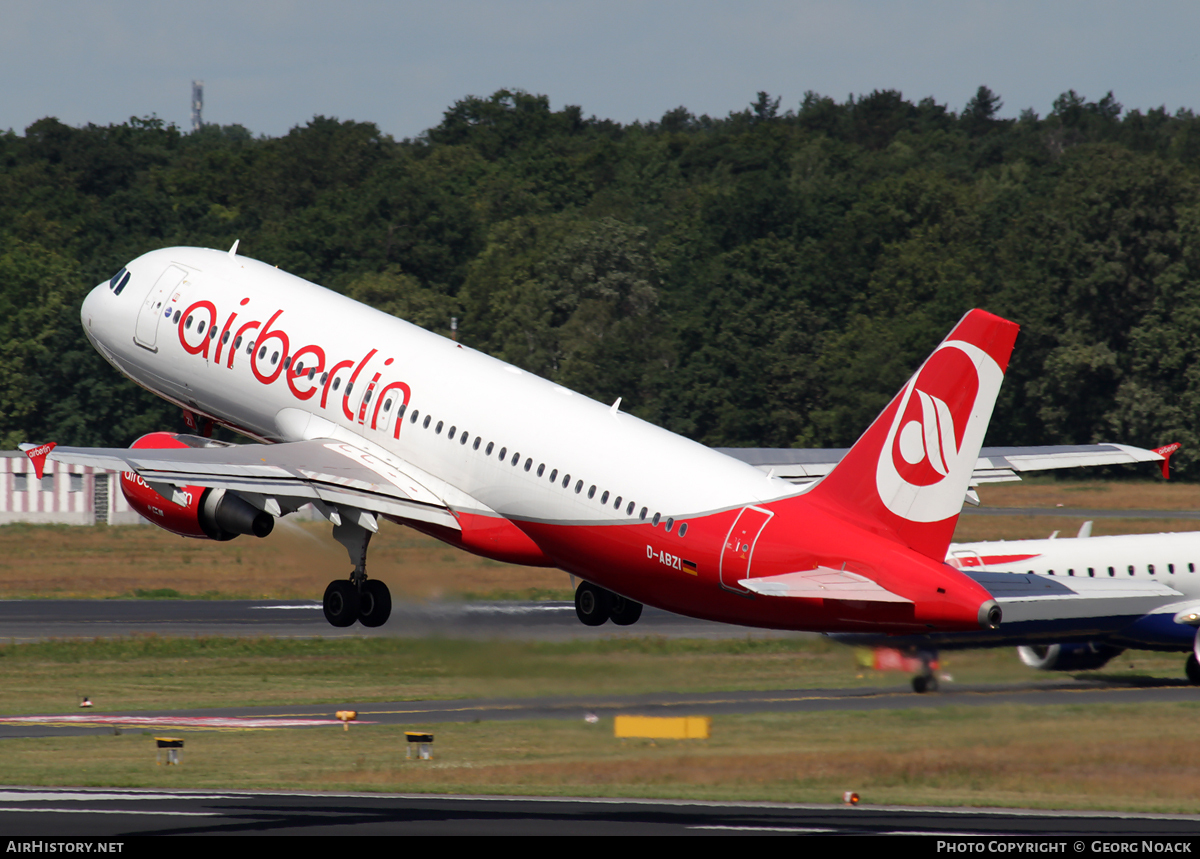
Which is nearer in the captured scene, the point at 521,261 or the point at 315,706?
the point at 315,706

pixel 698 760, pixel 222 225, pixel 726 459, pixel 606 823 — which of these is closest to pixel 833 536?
pixel 726 459

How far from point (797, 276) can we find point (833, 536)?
105755 millimetres

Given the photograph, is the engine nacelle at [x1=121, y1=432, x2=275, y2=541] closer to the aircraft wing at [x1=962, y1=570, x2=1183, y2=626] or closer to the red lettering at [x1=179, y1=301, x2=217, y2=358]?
the red lettering at [x1=179, y1=301, x2=217, y2=358]

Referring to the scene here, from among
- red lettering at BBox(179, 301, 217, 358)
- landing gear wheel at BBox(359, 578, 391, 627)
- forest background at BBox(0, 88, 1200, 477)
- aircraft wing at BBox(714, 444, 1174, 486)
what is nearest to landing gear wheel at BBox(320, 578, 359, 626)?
landing gear wheel at BBox(359, 578, 391, 627)

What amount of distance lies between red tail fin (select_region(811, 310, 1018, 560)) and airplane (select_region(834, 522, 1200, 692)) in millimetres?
19229

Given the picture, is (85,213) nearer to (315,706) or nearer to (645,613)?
(645,613)

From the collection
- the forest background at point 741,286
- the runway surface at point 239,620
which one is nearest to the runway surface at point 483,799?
the runway surface at point 239,620

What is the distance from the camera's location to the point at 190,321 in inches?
1886

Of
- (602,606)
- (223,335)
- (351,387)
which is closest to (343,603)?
(351,387)

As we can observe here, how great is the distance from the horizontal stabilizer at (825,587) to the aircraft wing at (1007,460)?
10.1m

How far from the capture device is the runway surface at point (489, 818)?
41.0m

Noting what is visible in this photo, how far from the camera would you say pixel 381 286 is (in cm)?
13675

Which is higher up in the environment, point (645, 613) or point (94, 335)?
point (94, 335)

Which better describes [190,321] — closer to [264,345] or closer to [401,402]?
[264,345]
